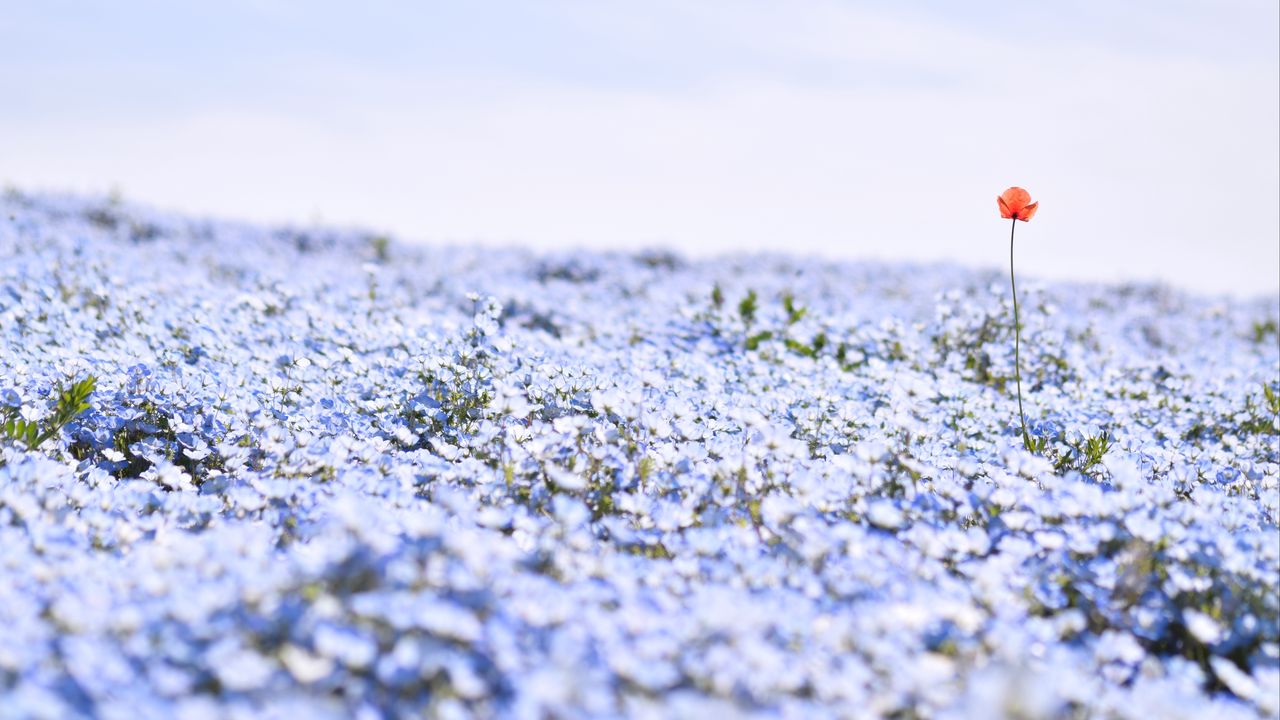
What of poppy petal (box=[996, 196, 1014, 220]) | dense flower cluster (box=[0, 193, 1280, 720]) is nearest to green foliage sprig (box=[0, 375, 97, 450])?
dense flower cluster (box=[0, 193, 1280, 720])

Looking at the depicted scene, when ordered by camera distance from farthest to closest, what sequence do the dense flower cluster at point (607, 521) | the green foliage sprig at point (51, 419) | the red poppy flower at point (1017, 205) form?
the red poppy flower at point (1017, 205)
the green foliage sprig at point (51, 419)
the dense flower cluster at point (607, 521)

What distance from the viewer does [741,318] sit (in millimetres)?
7617

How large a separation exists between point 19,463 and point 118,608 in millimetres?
1578

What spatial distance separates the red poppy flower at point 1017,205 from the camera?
484 centimetres

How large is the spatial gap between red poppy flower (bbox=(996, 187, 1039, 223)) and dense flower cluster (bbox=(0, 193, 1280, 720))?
1112 millimetres

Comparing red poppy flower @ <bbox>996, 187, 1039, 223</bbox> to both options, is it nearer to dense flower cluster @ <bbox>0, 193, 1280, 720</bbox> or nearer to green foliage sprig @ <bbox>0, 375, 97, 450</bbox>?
dense flower cluster @ <bbox>0, 193, 1280, 720</bbox>

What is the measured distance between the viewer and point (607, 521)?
11.7 ft

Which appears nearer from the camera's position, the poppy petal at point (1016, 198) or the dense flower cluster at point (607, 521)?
the dense flower cluster at point (607, 521)

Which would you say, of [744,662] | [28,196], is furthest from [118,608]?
[28,196]

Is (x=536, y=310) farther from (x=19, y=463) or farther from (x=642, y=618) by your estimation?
(x=642, y=618)

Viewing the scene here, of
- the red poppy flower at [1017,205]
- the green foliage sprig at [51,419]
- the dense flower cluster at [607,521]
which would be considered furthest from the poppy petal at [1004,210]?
the green foliage sprig at [51,419]

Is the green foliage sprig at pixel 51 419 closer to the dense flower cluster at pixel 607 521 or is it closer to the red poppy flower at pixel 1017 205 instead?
the dense flower cluster at pixel 607 521

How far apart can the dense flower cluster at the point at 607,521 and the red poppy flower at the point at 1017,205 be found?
3.65ft

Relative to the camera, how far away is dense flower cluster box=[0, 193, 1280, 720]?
2.41m
